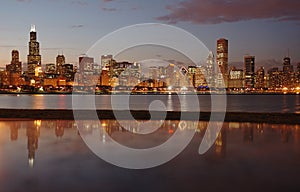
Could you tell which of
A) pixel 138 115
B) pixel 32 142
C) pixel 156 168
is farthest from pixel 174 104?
pixel 156 168

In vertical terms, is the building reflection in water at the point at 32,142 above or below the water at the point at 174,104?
below

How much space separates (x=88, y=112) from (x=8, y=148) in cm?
1439

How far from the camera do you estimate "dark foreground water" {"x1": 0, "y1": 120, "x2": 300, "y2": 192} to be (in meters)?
7.61

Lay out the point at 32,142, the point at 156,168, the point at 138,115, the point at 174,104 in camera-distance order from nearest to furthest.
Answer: the point at 156,168 < the point at 32,142 < the point at 138,115 < the point at 174,104

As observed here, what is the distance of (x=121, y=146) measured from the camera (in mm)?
13352

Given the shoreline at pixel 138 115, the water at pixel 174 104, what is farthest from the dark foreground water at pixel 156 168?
the water at pixel 174 104

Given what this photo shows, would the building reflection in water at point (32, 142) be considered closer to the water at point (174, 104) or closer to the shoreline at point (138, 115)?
the shoreline at point (138, 115)

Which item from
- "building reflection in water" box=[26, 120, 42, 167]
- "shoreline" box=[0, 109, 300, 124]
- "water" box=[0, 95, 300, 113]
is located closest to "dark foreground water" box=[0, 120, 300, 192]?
"building reflection in water" box=[26, 120, 42, 167]

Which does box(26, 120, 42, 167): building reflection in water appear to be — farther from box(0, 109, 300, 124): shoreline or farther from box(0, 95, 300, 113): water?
box(0, 95, 300, 113): water

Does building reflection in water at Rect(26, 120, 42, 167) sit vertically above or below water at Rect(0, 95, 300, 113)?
below

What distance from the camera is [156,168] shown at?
9.53 metres

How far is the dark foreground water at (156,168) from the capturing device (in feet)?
25.0

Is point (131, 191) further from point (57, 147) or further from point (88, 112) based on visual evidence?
point (88, 112)

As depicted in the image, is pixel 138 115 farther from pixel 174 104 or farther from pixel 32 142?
pixel 174 104
